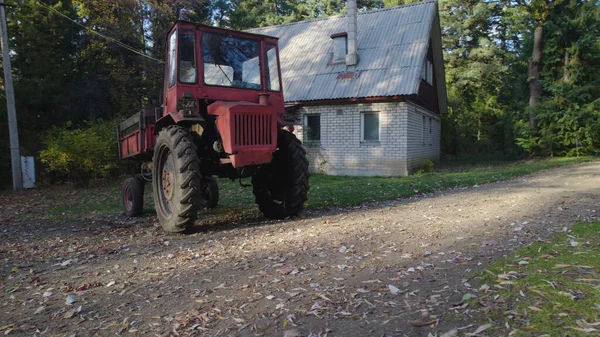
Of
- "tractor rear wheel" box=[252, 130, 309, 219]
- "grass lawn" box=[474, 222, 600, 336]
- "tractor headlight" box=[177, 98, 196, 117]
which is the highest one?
"tractor headlight" box=[177, 98, 196, 117]

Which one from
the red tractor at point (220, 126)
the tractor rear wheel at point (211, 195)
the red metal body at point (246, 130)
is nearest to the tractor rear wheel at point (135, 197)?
the tractor rear wheel at point (211, 195)

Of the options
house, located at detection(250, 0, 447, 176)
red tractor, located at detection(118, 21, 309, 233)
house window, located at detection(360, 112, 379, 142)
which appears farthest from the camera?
house window, located at detection(360, 112, 379, 142)

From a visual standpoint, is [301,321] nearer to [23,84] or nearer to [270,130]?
[270,130]

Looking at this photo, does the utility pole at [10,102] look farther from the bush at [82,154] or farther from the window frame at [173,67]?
the window frame at [173,67]

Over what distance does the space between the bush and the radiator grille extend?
1061 cm

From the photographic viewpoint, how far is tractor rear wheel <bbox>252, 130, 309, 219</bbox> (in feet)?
21.9

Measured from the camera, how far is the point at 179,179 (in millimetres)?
5699

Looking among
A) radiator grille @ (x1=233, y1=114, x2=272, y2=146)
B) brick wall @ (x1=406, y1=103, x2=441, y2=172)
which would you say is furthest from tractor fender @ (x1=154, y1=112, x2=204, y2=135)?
brick wall @ (x1=406, y1=103, x2=441, y2=172)

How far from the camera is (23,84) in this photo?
18.9m

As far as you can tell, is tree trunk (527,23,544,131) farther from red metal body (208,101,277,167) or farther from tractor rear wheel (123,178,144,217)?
tractor rear wheel (123,178,144,217)

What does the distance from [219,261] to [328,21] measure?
1880 cm

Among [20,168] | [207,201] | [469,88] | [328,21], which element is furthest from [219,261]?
[469,88]

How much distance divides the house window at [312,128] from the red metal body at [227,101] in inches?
427

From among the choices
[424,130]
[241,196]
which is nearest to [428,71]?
[424,130]
